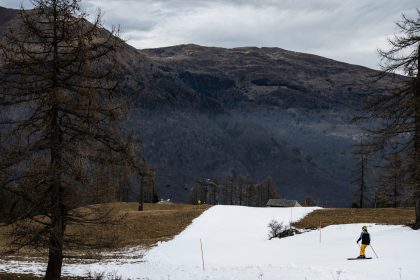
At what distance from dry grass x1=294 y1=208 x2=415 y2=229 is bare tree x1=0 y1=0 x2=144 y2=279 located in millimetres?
24262

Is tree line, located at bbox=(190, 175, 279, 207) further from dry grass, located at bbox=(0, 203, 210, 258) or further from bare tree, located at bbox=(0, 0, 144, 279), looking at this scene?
bare tree, located at bbox=(0, 0, 144, 279)

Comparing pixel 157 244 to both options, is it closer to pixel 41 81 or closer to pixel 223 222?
pixel 223 222

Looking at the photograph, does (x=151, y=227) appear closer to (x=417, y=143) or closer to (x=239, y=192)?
(x=417, y=143)

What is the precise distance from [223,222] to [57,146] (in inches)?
1259

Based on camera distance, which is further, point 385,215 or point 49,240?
point 385,215

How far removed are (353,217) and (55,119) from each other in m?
29.3

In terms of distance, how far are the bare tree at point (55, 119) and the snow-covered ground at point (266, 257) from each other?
23.7 ft

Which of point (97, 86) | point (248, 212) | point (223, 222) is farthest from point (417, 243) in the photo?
point (248, 212)

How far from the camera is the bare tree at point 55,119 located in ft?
48.8

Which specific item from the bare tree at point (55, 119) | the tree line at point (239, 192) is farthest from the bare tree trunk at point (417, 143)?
the tree line at point (239, 192)

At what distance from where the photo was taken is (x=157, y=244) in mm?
35844

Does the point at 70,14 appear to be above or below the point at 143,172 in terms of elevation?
above

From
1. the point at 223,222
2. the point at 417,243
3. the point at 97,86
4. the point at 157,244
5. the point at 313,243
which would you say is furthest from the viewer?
the point at 223,222

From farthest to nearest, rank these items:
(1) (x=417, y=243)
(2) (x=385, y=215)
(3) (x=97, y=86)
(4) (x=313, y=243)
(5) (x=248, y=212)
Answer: (5) (x=248, y=212), (2) (x=385, y=215), (4) (x=313, y=243), (1) (x=417, y=243), (3) (x=97, y=86)
